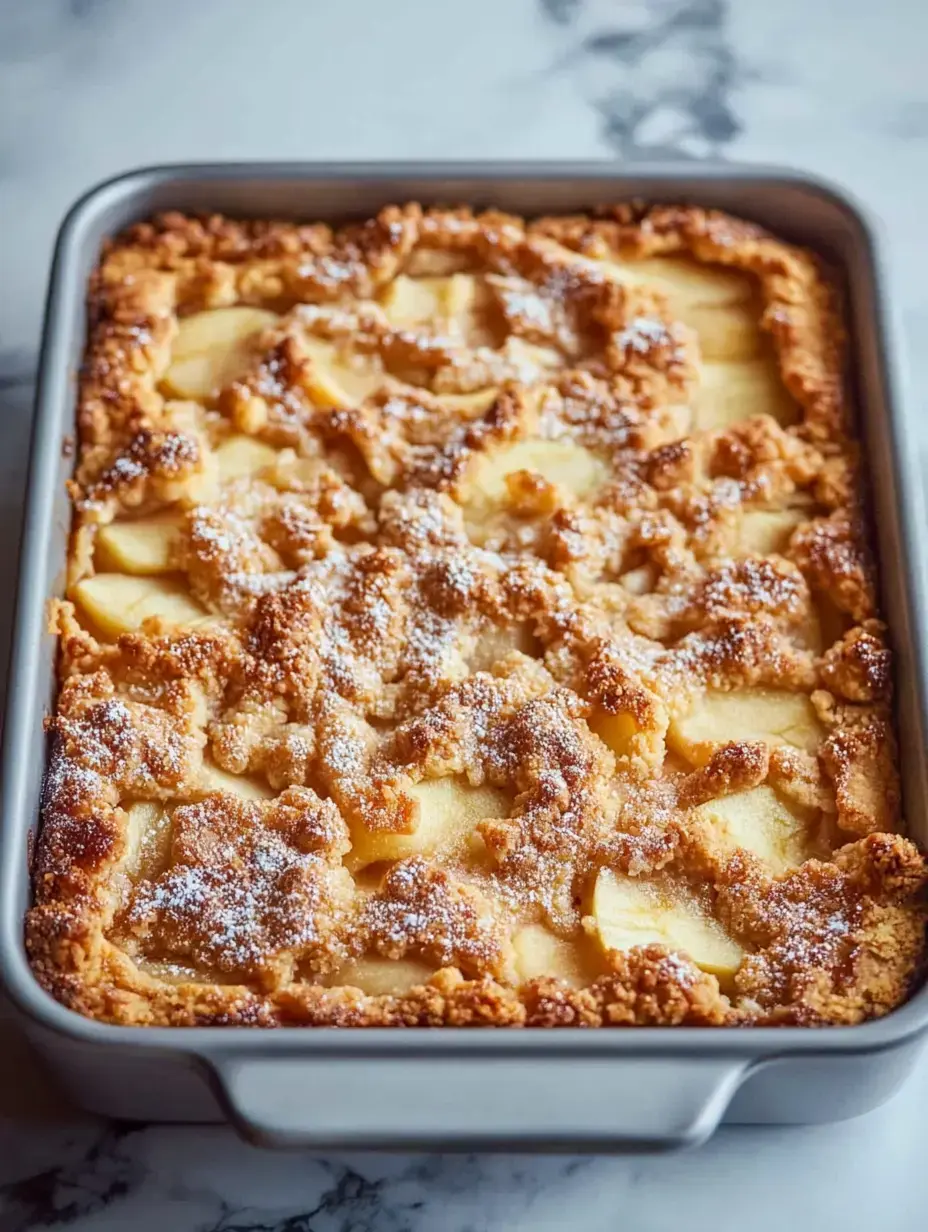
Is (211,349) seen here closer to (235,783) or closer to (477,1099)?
(235,783)

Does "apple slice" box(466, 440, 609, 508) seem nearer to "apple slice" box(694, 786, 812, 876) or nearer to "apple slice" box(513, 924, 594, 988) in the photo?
"apple slice" box(694, 786, 812, 876)

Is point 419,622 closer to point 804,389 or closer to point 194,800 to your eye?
point 194,800

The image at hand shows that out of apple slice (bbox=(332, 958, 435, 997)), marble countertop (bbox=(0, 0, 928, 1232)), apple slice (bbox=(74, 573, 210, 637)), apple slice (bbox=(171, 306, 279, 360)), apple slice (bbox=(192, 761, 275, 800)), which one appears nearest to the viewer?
apple slice (bbox=(332, 958, 435, 997))

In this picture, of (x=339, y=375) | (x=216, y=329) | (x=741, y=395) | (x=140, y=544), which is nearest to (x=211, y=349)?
(x=216, y=329)

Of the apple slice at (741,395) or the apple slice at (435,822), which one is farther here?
the apple slice at (741,395)

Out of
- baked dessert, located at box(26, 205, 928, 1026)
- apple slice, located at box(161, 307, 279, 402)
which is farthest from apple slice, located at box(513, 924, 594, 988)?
A: apple slice, located at box(161, 307, 279, 402)

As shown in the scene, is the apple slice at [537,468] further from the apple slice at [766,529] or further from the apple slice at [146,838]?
the apple slice at [146,838]
